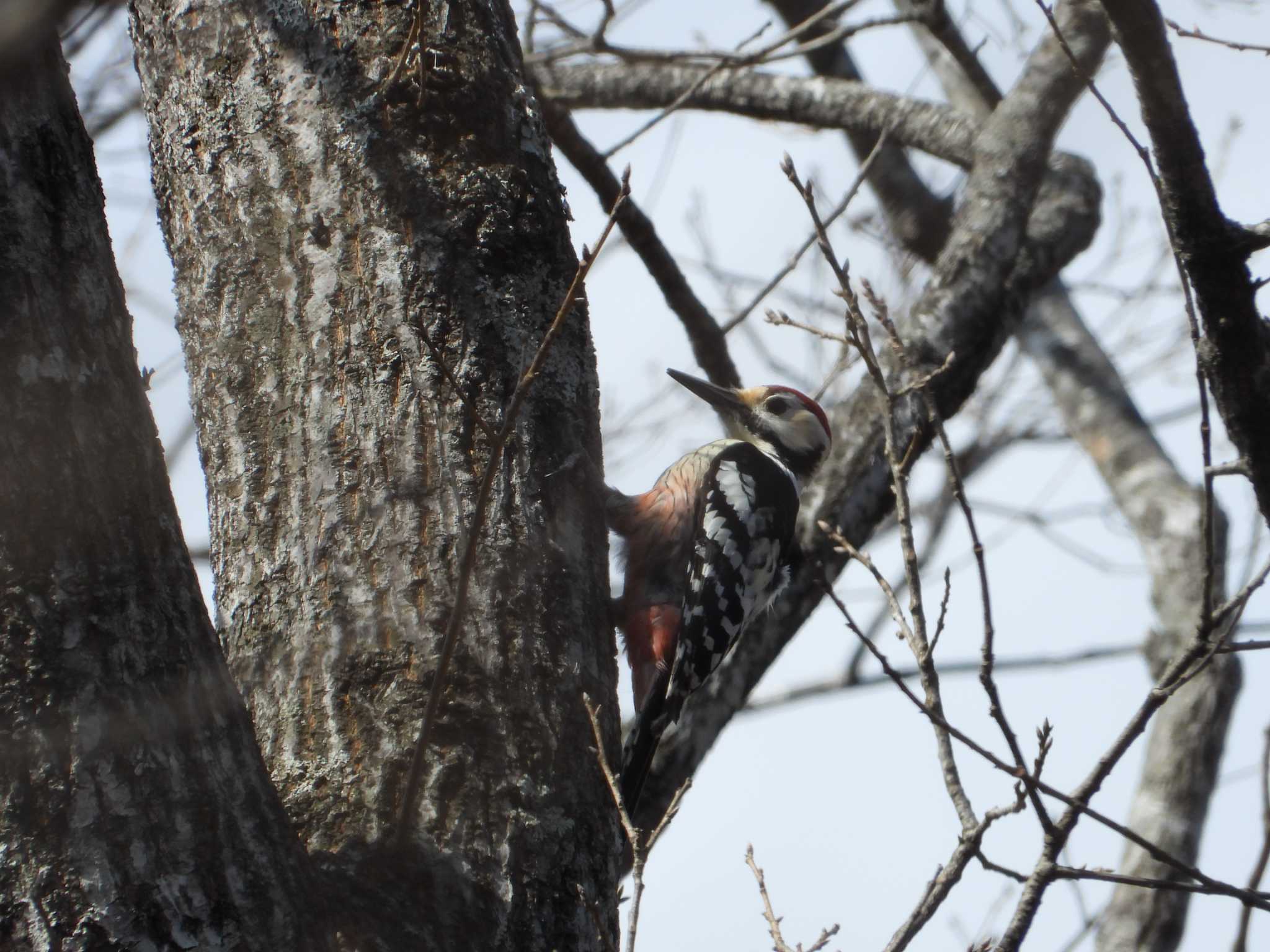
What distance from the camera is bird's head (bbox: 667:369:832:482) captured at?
5172mm

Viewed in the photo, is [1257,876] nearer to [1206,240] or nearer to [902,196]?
[1206,240]

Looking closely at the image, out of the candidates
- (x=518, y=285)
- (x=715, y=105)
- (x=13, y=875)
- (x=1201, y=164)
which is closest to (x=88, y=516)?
(x=13, y=875)

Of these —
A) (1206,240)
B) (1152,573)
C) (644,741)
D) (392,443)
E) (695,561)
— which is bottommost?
(392,443)

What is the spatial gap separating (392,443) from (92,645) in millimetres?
776

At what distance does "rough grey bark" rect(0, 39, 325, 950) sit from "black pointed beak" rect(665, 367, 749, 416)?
126 inches

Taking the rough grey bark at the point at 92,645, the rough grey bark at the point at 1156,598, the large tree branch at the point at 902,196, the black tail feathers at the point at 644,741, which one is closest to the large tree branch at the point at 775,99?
the large tree branch at the point at 902,196

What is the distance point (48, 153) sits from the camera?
1.39m

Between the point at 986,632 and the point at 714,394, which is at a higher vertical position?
the point at 714,394

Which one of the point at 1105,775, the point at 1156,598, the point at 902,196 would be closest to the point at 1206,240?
the point at 1105,775

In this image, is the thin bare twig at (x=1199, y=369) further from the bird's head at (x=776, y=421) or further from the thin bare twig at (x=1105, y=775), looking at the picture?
the bird's head at (x=776, y=421)

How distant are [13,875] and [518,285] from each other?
Answer: 1.33 meters

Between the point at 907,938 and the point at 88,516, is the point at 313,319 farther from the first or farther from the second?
the point at 907,938

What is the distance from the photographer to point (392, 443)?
6.70 ft

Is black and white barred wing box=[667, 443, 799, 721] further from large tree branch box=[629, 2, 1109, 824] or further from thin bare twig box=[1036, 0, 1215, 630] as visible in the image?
thin bare twig box=[1036, 0, 1215, 630]
